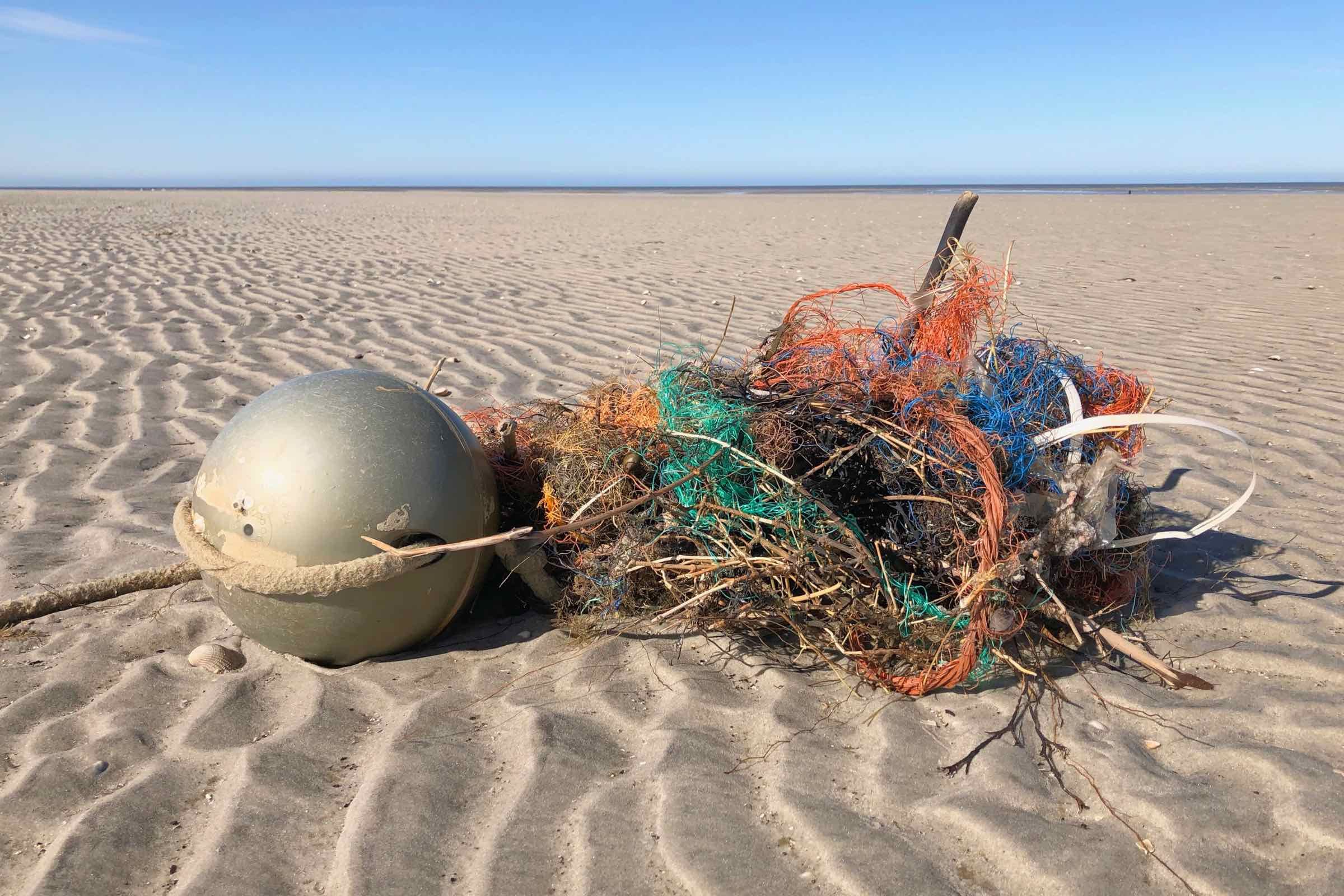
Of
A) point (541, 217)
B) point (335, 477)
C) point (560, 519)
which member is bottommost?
point (541, 217)

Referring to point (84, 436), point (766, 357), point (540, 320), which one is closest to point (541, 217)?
point (540, 320)

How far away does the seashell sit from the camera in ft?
9.70

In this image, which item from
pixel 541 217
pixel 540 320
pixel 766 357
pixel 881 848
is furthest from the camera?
pixel 541 217

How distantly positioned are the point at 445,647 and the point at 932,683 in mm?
1546

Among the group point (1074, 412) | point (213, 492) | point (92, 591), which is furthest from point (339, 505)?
point (1074, 412)

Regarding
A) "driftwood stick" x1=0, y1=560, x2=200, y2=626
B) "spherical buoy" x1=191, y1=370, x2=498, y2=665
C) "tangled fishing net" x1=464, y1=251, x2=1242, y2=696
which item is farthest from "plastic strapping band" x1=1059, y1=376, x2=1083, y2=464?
"driftwood stick" x1=0, y1=560, x2=200, y2=626

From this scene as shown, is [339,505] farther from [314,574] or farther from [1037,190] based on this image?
[1037,190]

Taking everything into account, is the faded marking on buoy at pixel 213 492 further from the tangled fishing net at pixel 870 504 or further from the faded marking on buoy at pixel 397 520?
the tangled fishing net at pixel 870 504

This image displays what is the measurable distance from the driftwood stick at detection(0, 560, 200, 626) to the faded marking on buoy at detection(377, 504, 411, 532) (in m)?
0.87

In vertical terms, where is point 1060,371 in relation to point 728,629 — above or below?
above

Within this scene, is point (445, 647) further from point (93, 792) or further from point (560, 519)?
point (93, 792)

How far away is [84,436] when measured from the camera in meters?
5.04

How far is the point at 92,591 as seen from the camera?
332cm

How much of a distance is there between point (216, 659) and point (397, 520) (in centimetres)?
79
